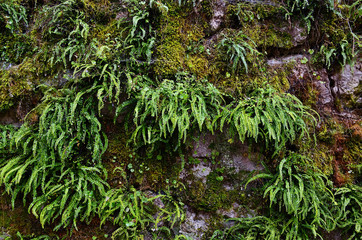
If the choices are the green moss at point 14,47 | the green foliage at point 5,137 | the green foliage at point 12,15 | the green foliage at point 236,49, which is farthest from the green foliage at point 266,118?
the green foliage at point 12,15

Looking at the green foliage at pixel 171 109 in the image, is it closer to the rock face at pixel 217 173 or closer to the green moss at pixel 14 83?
the rock face at pixel 217 173

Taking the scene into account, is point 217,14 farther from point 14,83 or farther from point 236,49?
point 14,83

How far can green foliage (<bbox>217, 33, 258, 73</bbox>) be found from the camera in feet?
11.6

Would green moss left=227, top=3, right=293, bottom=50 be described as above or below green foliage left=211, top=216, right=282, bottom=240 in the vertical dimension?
above

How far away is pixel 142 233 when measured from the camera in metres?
3.10

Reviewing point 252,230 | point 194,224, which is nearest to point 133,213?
point 194,224

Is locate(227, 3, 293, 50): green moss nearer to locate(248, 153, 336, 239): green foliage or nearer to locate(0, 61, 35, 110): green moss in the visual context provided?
locate(248, 153, 336, 239): green foliage

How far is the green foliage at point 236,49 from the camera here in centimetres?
353

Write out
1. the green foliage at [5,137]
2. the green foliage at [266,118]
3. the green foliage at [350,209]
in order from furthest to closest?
1. the green foliage at [350,209]
2. the green foliage at [5,137]
3. the green foliage at [266,118]

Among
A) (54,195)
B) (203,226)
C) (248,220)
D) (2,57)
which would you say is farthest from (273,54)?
(2,57)

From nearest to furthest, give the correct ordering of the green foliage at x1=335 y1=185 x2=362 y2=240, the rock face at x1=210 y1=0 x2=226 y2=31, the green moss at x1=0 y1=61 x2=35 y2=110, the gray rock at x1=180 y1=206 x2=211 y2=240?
the green foliage at x1=335 y1=185 x2=362 y2=240 → the gray rock at x1=180 y1=206 x2=211 y2=240 → the green moss at x1=0 y1=61 x2=35 y2=110 → the rock face at x1=210 y1=0 x2=226 y2=31

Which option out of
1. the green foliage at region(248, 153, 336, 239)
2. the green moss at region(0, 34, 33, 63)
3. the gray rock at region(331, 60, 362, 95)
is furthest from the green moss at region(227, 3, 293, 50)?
the green moss at region(0, 34, 33, 63)

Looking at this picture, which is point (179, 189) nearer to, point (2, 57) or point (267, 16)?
point (267, 16)

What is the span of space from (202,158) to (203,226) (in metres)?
0.99
